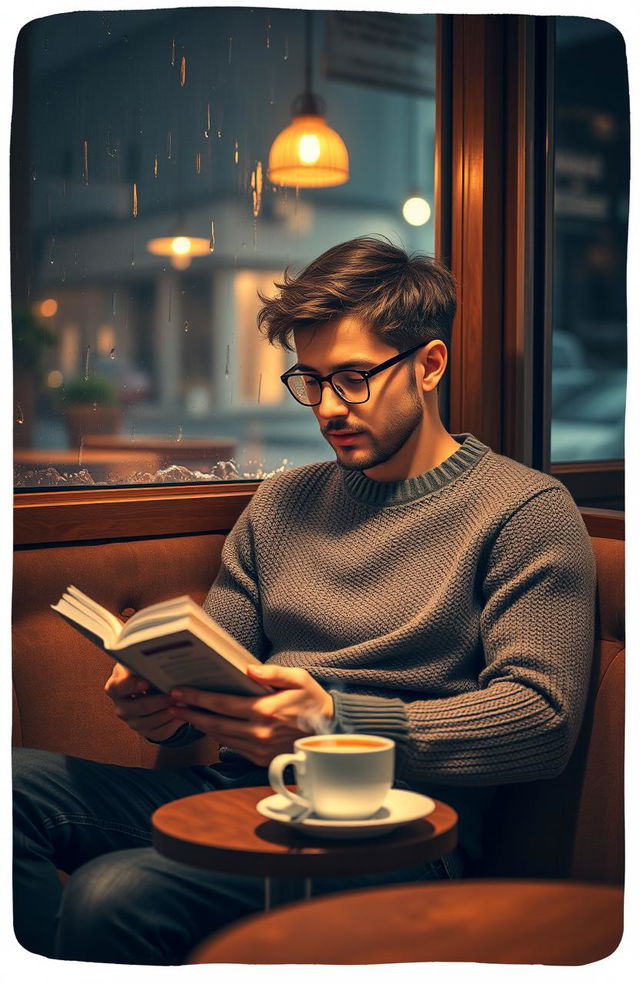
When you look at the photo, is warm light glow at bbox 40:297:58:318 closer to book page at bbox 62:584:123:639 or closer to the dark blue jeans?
book page at bbox 62:584:123:639

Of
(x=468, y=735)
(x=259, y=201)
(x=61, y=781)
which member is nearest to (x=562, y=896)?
(x=468, y=735)

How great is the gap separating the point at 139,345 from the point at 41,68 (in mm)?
340

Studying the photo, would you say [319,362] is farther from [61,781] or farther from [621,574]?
Result: [61,781]

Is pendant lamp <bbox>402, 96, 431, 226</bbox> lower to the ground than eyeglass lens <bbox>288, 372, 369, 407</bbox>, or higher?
higher

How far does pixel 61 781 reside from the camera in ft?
3.75

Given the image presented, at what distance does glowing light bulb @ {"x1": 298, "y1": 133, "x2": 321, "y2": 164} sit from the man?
171 mm

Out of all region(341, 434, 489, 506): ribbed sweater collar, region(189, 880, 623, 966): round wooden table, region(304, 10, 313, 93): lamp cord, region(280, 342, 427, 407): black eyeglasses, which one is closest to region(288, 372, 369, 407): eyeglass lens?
region(280, 342, 427, 407): black eyeglasses

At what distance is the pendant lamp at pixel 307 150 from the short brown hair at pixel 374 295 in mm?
149

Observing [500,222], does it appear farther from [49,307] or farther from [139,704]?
[139,704]

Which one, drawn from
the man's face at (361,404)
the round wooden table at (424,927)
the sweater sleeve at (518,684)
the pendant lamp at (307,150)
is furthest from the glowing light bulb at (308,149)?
the round wooden table at (424,927)

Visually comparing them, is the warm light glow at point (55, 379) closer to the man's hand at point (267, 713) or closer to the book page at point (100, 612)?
the book page at point (100, 612)

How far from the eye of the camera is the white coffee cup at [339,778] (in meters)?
0.84

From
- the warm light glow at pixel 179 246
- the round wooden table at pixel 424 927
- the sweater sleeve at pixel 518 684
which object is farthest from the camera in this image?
the warm light glow at pixel 179 246

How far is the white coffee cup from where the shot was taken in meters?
0.84
